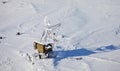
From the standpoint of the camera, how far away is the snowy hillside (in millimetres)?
11562

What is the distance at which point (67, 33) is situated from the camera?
14852 millimetres

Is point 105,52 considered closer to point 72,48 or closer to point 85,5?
point 72,48

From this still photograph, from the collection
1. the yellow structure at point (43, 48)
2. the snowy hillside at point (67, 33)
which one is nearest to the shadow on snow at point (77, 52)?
the snowy hillside at point (67, 33)

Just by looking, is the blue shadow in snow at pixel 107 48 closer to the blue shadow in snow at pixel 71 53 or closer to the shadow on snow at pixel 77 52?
the shadow on snow at pixel 77 52

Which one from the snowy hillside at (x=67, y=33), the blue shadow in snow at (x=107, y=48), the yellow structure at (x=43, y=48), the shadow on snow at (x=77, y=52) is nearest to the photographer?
the snowy hillside at (x=67, y=33)

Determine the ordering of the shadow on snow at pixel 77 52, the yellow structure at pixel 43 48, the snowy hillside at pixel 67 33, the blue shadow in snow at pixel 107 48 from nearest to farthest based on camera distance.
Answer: the snowy hillside at pixel 67 33 < the yellow structure at pixel 43 48 < the shadow on snow at pixel 77 52 < the blue shadow in snow at pixel 107 48

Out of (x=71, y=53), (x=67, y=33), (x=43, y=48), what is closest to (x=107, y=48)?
(x=71, y=53)

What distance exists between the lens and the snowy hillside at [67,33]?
37.9 ft

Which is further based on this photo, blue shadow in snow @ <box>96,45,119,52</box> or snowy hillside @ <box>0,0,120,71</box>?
blue shadow in snow @ <box>96,45,119,52</box>

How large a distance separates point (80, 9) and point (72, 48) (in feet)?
18.1

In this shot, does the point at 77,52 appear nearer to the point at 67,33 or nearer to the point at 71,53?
the point at 71,53

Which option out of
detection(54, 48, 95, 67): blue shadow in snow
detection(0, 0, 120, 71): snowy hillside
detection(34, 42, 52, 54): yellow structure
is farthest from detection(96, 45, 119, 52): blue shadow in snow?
detection(34, 42, 52, 54): yellow structure

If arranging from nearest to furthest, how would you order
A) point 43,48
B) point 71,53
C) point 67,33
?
1. point 43,48
2. point 71,53
3. point 67,33

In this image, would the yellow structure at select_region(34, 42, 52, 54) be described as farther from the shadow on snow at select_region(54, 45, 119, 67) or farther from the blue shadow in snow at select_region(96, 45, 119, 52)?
the blue shadow in snow at select_region(96, 45, 119, 52)
